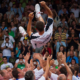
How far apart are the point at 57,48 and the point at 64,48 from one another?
1.11 ft

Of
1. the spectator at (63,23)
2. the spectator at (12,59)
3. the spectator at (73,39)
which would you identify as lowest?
the spectator at (12,59)

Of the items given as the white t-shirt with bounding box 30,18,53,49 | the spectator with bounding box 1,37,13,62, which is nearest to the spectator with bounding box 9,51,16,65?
the spectator with bounding box 1,37,13,62

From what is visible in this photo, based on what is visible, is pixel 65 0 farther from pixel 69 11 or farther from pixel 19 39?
pixel 19 39

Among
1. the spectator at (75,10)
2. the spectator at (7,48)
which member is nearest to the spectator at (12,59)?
the spectator at (7,48)

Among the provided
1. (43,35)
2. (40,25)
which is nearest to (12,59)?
(43,35)

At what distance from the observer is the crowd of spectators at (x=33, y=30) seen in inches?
279

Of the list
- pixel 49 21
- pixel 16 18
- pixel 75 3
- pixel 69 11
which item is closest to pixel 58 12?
pixel 69 11

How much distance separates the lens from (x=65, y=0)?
11008 millimetres

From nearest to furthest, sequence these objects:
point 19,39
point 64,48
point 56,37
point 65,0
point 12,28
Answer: point 64,48, point 56,37, point 19,39, point 12,28, point 65,0

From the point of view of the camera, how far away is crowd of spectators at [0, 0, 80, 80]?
7098 mm

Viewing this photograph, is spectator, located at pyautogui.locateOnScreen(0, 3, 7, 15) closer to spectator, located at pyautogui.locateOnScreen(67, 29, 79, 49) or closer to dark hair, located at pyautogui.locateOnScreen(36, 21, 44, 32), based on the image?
spectator, located at pyautogui.locateOnScreen(67, 29, 79, 49)

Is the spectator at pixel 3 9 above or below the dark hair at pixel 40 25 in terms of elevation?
above

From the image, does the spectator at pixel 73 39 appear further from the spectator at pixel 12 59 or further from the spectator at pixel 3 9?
the spectator at pixel 3 9

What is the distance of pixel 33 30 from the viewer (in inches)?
348
